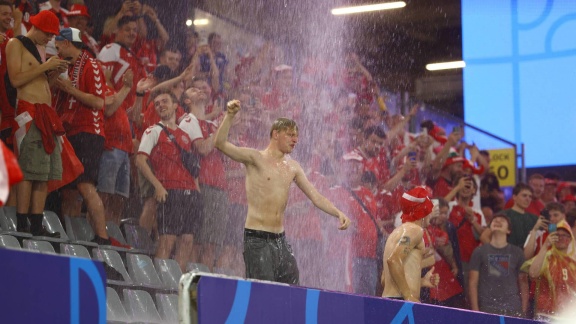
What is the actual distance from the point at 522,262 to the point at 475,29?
26.0 ft

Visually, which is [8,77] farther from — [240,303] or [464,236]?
[464,236]

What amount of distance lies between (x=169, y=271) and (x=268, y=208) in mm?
1513

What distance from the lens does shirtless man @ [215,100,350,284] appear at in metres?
7.62

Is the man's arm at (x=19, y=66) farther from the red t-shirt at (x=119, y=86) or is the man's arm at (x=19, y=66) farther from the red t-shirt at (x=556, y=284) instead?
the red t-shirt at (x=556, y=284)

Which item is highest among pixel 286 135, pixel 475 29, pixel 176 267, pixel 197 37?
pixel 475 29

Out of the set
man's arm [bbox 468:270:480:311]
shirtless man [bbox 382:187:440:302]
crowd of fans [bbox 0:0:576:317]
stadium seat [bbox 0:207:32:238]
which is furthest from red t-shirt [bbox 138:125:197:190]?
Result: man's arm [bbox 468:270:480:311]

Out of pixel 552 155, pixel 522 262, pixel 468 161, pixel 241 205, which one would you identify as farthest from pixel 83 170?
pixel 552 155

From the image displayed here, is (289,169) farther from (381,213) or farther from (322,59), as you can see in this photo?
(322,59)

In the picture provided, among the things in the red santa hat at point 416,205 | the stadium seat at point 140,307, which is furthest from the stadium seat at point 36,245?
the red santa hat at point 416,205

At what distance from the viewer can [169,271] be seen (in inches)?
343

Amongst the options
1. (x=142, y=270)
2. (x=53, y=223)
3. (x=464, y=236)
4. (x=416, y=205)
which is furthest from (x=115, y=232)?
(x=464, y=236)

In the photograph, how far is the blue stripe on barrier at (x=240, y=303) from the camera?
14.1 feet

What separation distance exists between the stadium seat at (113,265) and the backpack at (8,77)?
1.42m

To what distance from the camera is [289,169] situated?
7.83 metres
